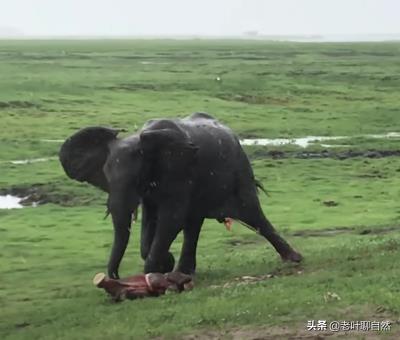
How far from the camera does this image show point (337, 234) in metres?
19.5


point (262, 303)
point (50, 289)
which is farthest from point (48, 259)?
point (262, 303)

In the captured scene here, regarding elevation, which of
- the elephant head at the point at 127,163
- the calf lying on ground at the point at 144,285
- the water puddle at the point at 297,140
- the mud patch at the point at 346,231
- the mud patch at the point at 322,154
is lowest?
the water puddle at the point at 297,140

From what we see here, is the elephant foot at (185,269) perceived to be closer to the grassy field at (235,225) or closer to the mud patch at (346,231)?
the grassy field at (235,225)

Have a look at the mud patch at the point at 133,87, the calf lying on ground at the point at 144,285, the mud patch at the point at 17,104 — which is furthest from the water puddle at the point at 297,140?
the calf lying on ground at the point at 144,285

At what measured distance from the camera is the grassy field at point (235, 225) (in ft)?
35.7

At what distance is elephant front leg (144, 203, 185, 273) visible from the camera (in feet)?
42.4

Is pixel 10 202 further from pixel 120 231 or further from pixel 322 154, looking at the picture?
pixel 120 231

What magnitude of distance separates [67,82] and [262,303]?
151 feet

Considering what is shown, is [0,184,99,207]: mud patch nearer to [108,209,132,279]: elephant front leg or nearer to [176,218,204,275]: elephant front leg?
[176,218,204,275]: elephant front leg

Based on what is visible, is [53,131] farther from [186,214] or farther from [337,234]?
[186,214]

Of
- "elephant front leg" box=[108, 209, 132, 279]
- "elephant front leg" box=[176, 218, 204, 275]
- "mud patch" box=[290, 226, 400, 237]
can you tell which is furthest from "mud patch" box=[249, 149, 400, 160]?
"elephant front leg" box=[108, 209, 132, 279]

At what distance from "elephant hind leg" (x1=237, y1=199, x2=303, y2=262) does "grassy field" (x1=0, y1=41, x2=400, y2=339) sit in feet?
0.77

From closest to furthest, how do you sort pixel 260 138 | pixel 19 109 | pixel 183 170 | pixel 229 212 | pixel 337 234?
1. pixel 183 170
2. pixel 229 212
3. pixel 337 234
4. pixel 260 138
5. pixel 19 109

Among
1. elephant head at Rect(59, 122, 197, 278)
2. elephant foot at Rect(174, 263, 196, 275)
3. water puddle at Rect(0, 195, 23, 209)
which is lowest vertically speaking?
water puddle at Rect(0, 195, 23, 209)
